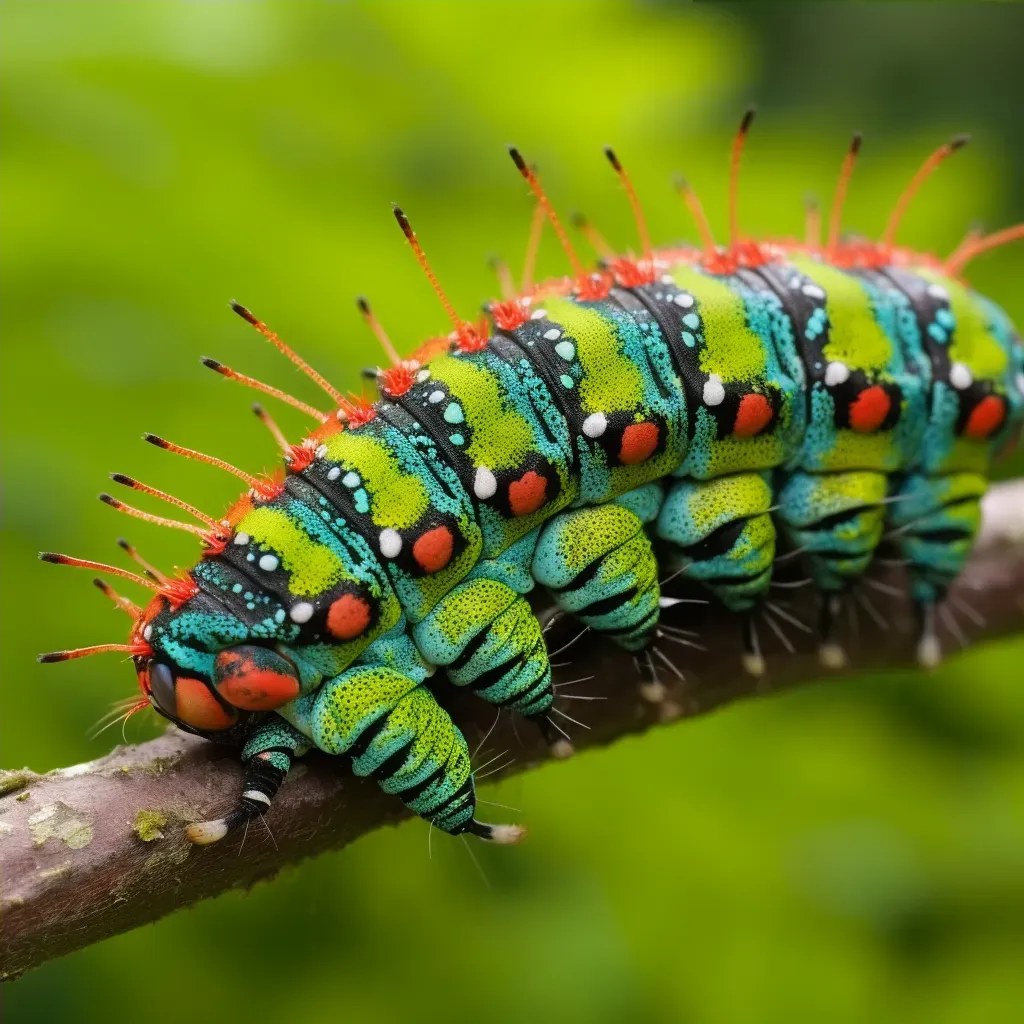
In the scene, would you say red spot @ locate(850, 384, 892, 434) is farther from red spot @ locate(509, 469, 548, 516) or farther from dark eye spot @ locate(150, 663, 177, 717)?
dark eye spot @ locate(150, 663, 177, 717)

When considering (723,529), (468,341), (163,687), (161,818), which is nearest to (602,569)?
(723,529)

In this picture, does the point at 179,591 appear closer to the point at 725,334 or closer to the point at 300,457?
the point at 300,457

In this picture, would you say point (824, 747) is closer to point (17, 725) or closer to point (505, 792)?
point (505, 792)

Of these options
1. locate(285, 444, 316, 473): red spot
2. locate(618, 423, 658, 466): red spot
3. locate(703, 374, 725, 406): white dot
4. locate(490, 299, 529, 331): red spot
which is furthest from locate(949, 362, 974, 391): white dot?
locate(285, 444, 316, 473): red spot

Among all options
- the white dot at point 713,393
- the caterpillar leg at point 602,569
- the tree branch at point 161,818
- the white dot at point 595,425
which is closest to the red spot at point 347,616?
the tree branch at point 161,818

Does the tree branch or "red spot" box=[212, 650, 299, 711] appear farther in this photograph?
"red spot" box=[212, 650, 299, 711]
